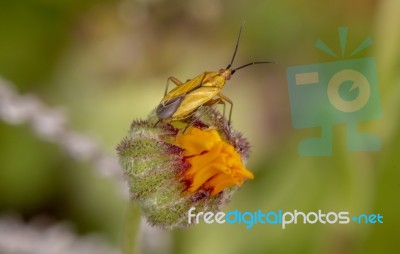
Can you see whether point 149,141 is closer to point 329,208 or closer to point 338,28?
point 329,208

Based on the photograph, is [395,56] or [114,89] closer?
[395,56]

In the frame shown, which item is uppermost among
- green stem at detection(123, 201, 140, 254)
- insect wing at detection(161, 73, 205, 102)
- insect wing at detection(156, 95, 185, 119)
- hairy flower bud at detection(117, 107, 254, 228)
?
insect wing at detection(161, 73, 205, 102)

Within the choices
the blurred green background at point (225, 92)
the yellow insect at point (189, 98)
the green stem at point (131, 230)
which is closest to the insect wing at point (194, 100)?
the yellow insect at point (189, 98)

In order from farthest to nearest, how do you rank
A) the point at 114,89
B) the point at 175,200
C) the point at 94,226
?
1. the point at 114,89
2. the point at 94,226
3. the point at 175,200

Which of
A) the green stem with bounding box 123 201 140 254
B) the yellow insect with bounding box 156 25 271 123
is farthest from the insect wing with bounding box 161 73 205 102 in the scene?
the green stem with bounding box 123 201 140 254

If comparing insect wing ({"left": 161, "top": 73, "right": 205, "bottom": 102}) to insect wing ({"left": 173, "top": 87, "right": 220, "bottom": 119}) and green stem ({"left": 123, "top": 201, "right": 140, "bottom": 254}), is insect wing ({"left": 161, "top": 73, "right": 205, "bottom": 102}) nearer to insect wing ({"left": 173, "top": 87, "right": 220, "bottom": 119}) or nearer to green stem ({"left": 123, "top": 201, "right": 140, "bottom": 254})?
insect wing ({"left": 173, "top": 87, "right": 220, "bottom": 119})

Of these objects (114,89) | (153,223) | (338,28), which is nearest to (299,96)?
(338,28)

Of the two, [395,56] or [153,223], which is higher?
[395,56]

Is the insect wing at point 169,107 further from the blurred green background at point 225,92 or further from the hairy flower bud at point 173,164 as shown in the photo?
the blurred green background at point 225,92
